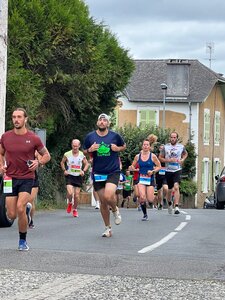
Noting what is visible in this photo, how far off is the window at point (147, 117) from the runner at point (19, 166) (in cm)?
4605

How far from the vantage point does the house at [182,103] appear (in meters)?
56.9

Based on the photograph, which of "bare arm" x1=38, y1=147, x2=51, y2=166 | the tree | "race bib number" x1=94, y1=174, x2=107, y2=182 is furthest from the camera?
the tree

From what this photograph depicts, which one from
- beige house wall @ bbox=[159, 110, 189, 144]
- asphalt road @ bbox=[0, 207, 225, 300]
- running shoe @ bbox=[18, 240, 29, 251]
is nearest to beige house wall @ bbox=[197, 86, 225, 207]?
beige house wall @ bbox=[159, 110, 189, 144]

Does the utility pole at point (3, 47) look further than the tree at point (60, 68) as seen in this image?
No

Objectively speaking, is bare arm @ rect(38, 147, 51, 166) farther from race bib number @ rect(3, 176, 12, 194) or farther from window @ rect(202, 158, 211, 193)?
window @ rect(202, 158, 211, 193)

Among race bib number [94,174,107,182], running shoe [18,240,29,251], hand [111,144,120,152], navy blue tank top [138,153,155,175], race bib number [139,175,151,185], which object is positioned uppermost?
hand [111,144,120,152]

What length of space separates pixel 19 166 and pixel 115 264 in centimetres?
218

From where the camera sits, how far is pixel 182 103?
57.1 meters

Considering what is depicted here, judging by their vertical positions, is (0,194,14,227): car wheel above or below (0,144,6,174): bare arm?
below

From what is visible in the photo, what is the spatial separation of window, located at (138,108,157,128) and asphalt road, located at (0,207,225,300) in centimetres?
4104

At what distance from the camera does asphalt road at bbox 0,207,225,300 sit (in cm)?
913

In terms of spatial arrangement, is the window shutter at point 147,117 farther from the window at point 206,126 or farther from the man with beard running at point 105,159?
the man with beard running at point 105,159

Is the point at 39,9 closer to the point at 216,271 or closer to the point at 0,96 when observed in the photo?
the point at 0,96

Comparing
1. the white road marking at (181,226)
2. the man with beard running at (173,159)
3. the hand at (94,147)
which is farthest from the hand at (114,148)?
the man with beard running at (173,159)
